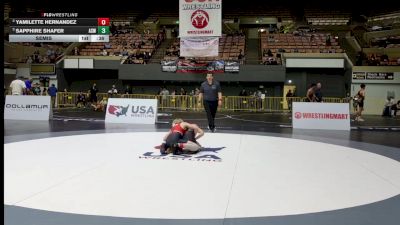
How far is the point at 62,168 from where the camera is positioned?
538 centimetres

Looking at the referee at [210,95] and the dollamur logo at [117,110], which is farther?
the dollamur logo at [117,110]

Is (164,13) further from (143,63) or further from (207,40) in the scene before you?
(207,40)

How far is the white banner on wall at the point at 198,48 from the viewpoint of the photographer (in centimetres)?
1516

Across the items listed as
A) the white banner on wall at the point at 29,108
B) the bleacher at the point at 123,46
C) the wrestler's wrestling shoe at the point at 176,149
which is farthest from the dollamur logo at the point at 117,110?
the bleacher at the point at 123,46

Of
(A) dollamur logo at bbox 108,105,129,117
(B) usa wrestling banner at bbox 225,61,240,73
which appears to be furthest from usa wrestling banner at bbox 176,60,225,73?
(A) dollamur logo at bbox 108,105,129,117

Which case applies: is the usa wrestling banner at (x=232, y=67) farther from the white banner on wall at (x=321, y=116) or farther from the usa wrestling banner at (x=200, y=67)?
the white banner on wall at (x=321, y=116)

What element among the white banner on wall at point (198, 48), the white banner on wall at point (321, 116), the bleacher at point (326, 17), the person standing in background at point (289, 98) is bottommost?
the white banner on wall at point (321, 116)

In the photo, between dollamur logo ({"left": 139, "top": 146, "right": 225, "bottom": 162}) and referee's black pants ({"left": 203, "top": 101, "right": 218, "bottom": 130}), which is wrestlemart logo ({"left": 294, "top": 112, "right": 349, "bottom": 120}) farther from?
dollamur logo ({"left": 139, "top": 146, "right": 225, "bottom": 162})

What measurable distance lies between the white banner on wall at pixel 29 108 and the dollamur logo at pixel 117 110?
2343mm

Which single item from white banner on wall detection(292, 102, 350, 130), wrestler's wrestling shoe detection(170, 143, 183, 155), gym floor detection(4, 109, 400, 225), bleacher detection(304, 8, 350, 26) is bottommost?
gym floor detection(4, 109, 400, 225)

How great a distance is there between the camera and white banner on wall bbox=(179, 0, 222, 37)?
13.4m

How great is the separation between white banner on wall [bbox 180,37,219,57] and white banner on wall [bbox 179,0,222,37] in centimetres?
139

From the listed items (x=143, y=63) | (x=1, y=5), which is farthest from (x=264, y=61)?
(x=1, y=5)

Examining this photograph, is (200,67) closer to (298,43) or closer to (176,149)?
(298,43)
